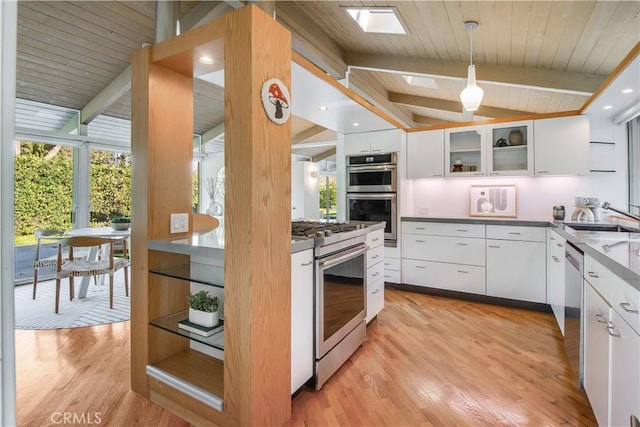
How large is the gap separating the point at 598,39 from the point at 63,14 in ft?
16.6

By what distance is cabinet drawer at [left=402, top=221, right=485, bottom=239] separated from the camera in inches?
144

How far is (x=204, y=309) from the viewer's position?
1780 mm

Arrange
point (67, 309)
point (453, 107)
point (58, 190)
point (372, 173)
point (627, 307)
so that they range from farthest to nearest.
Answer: point (453, 107), point (58, 190), point (372, 173), point (67, 309), point (627, 307)

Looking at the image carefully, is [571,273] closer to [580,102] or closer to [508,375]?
[508,375]

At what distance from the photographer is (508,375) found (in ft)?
7.11

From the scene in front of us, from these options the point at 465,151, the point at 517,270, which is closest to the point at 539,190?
the point at 465,151

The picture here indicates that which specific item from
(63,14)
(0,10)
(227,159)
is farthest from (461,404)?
(63,14)

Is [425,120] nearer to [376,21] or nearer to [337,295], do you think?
[376,21]

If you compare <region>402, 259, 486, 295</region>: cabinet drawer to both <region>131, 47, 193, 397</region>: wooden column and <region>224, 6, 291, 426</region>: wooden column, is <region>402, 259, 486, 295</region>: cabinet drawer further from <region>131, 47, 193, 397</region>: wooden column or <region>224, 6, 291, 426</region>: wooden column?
<region>131, 47, 193, 397</region>: wooden column

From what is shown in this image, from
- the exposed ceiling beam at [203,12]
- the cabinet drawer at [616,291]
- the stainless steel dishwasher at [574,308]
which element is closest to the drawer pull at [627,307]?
the cabinet drawer at [616,291]

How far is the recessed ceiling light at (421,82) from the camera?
4937 mm

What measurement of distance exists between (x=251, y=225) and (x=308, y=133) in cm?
672

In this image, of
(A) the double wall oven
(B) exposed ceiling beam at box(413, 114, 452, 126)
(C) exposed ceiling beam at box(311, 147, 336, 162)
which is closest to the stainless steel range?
(A) the double wall oven

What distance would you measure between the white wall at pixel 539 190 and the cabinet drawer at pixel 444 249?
0.44 metres
